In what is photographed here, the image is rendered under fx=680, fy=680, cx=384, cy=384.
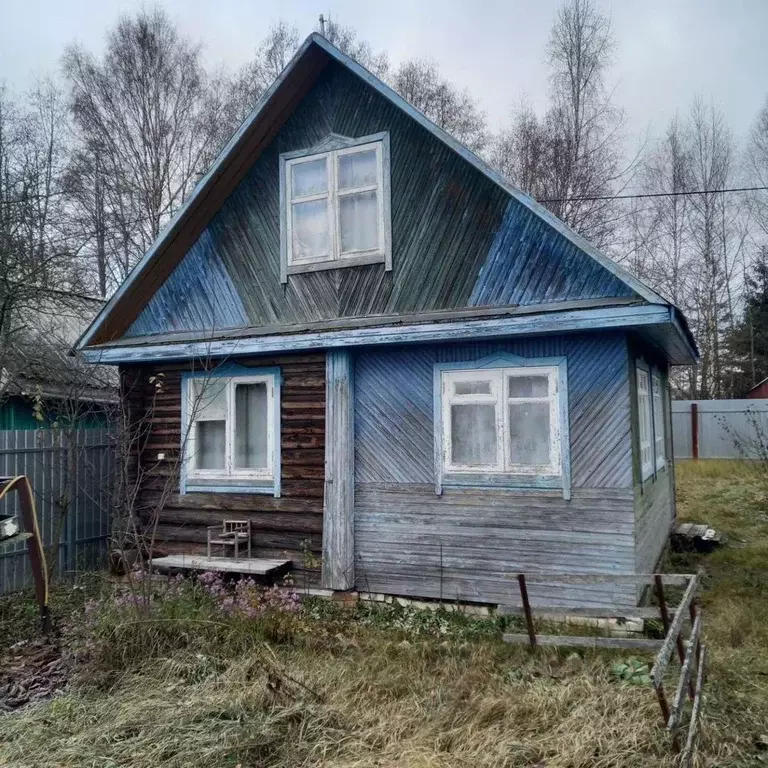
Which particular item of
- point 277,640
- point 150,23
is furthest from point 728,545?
point 150,23

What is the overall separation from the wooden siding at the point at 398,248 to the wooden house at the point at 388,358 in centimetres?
2

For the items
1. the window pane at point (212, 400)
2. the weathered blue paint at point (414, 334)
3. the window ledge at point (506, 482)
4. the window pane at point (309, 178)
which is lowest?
the window ledge at point (506, 482)

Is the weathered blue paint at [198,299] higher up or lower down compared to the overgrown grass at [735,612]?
higher up

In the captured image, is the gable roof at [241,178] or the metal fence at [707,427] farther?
the metal fence at [707,427]

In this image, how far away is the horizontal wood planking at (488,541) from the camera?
6.71 meters

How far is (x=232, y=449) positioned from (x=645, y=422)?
17.1 feet

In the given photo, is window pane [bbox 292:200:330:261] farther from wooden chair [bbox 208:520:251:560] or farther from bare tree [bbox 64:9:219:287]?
bare tree [bbox 64:9:219:287]

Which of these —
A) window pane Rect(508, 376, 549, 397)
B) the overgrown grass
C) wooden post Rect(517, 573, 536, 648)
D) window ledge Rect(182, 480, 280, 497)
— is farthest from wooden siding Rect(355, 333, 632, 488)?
the overgrown grass

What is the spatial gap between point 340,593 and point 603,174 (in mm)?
18584

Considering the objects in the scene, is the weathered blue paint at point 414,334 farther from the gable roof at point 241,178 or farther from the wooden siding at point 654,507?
the wooden siding at point 654,507

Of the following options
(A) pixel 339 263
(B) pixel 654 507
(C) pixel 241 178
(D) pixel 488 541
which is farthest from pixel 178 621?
(B) pixel 654 507

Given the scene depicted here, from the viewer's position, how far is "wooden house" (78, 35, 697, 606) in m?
6.86

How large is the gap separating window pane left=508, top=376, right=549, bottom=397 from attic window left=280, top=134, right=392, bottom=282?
1.99m

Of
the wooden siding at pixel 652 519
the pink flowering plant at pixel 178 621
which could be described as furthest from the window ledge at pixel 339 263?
the wooden siding at pixel 652 519
